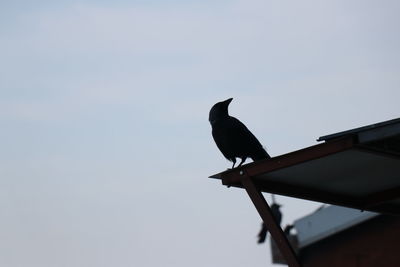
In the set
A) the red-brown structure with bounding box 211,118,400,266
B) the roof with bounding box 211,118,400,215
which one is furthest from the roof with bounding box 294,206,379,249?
the red-brown structure with bounding box 211,118,400,266

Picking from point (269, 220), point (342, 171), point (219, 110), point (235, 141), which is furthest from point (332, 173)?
point (219, 110)

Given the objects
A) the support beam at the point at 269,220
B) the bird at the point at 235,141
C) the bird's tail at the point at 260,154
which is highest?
the bird at the point at 235,141

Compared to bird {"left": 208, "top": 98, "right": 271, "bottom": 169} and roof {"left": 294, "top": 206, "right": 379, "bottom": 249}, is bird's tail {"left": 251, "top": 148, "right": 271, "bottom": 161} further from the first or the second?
roof {"left": 294, "top": 206, "right": 379, "bottom": 249}

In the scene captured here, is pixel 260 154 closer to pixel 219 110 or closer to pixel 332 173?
pixel 219 110

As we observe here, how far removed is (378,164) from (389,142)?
57 cm

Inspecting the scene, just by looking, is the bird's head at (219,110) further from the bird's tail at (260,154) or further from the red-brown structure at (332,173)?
the red-brown structure at (332,173)

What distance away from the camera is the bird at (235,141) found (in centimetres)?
956

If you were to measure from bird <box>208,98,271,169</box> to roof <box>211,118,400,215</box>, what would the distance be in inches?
68.4

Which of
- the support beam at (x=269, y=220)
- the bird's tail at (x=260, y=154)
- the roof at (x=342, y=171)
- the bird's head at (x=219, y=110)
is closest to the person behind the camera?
the roof at (x=342, y=171)

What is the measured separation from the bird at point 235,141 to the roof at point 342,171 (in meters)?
1.74

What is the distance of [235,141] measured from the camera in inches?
376

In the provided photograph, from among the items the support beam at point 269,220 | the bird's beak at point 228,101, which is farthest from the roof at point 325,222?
the support beam at point 269,220

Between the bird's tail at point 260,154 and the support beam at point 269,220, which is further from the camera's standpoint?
the bird's tail at point 260,154

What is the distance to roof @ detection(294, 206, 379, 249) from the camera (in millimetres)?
17047
